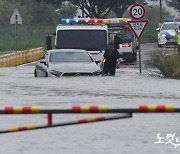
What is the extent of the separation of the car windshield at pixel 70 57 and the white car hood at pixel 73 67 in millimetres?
519

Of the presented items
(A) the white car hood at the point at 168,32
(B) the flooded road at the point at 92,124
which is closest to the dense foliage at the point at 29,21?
(A) the white car hood at the point at 168,32

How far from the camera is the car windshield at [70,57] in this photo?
95.4 feet

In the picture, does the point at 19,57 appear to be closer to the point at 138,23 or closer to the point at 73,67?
the point at 138,23

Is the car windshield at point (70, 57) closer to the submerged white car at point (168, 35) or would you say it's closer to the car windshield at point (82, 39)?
the car windshield at point (82, 39)

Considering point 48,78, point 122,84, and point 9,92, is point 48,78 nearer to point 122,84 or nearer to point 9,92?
point 122,84

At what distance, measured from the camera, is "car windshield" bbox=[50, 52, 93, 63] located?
29.1m

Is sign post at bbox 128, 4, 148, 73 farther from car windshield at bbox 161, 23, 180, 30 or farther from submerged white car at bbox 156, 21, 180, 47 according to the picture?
car windshield at bbox 161, 23, 180, 30

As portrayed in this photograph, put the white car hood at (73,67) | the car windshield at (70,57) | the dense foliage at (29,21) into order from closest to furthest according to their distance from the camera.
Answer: the white car hood at (73,67), the car windshield at (70,57), the dense foliage at (29,21)

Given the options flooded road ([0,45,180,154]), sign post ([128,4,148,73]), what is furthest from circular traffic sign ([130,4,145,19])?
flooded road ([0,45,180,154])

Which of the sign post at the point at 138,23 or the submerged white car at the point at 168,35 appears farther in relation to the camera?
the submerged white car at the point at 168,35

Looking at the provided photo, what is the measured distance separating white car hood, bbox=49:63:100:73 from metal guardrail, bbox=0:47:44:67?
17.8 meters

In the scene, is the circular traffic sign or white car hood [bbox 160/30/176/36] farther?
white car hood [bbox 160/30/176/36]

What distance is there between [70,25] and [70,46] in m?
0.99

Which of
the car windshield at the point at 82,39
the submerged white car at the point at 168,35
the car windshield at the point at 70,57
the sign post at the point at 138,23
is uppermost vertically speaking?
the sign post at the point at 138,23
